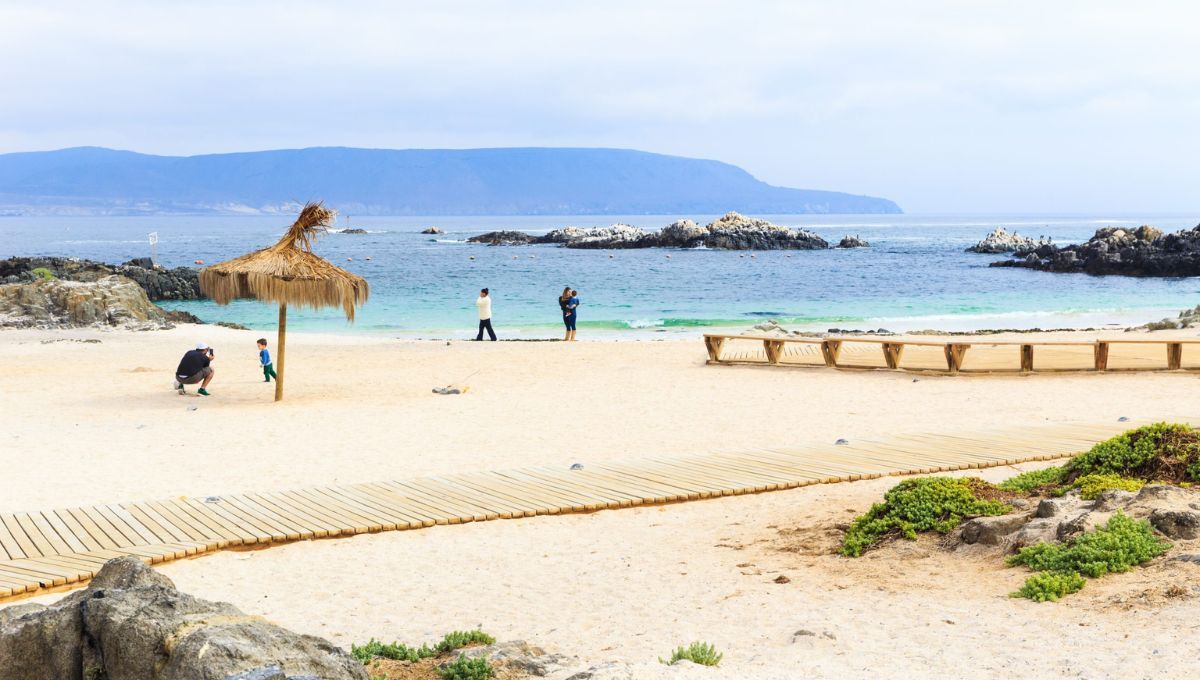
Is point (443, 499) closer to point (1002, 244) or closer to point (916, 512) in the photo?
point (916, 512)

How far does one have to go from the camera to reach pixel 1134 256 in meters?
59.2

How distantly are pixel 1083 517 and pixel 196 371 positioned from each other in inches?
498

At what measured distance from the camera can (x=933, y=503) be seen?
262 inches

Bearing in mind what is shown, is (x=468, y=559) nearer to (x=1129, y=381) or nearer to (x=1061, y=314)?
(x=1129, y=381)

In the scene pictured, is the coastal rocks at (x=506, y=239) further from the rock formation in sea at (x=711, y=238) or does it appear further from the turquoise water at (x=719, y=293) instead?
the turquoise water at (x=719, y=293)

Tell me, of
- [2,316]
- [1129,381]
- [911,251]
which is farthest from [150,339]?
[911,251]

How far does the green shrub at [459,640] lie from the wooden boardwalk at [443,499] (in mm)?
2497

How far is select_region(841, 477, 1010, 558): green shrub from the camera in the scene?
6.46m

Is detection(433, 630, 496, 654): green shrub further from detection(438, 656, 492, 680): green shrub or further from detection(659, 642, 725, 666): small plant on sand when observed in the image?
detection(659, 642, 725, 666): small plant on sand

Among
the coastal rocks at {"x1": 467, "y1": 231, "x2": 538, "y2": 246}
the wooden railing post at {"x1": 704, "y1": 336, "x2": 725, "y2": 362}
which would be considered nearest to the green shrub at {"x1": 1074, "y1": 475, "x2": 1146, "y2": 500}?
the wooden railing post at {"x1": 704, "y1": 336, "x2": 725, "y2": 362}

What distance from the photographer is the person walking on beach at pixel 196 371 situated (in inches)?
600

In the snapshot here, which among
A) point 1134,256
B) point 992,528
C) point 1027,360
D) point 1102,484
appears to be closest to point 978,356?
point 1027,360

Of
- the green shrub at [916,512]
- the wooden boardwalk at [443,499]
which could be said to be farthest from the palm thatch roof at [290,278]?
the green shrub at [916,512]

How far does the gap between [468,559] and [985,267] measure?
2630 inches
